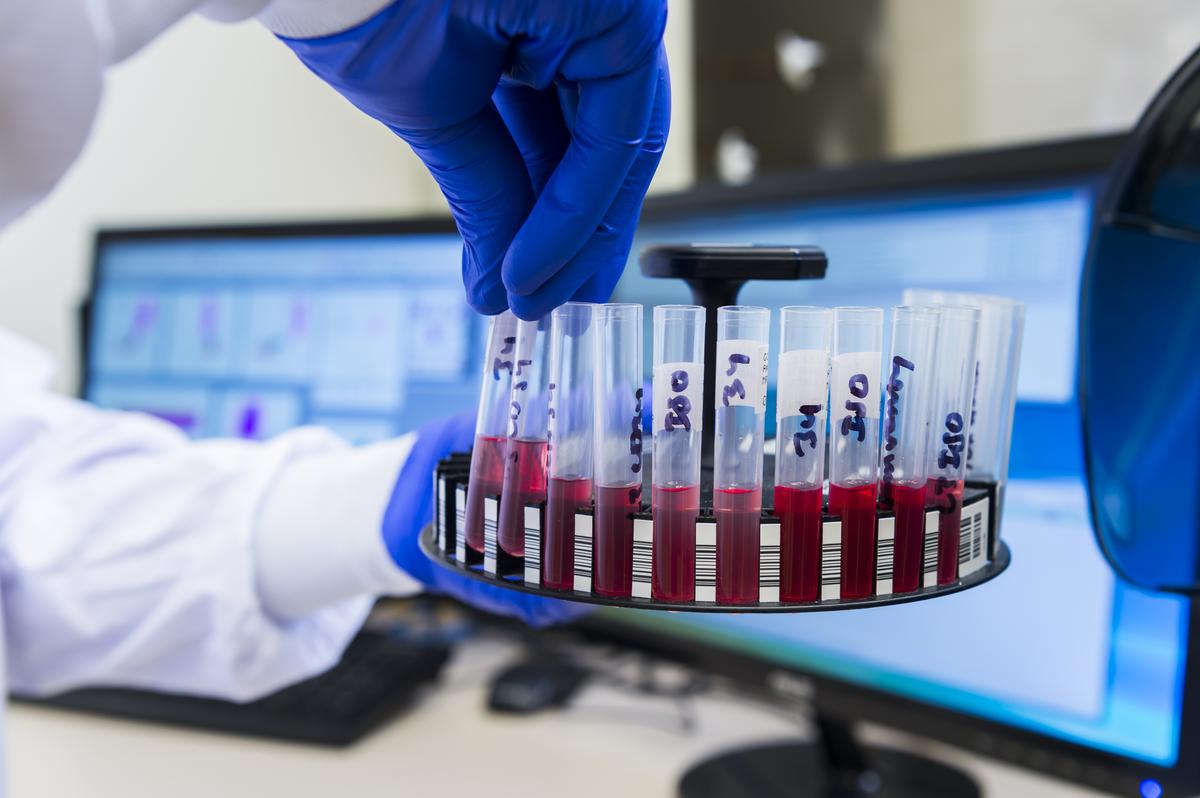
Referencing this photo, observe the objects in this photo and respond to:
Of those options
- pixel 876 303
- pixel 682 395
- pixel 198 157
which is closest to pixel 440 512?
→ pixel 682 395

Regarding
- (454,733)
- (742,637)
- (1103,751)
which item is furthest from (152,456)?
(1103,751)

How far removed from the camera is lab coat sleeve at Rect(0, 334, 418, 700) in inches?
30.1

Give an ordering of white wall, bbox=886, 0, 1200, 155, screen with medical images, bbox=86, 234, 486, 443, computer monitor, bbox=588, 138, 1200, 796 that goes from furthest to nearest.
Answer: white wall, bbox=886, 0, 1200, 155
screen with medical images, bbox=86, 234, 486, 443
computer monitor, bbox=588, 138, 1200, 796

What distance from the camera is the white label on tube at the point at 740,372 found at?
401mm

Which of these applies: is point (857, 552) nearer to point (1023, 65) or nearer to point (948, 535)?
point (948, 535)

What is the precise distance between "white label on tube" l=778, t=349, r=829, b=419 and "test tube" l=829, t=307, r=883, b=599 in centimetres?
1

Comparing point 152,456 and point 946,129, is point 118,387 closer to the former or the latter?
Answer: point 152,456

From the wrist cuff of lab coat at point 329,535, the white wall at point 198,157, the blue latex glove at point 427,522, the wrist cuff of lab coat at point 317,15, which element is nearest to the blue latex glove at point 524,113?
the wrist cuff of lab coat at point 317,15

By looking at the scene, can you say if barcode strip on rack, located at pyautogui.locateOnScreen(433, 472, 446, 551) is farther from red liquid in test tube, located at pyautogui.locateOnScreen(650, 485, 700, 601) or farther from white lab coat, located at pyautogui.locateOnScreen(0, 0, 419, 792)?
white lab coat, located at pyautogui.locateOnScreen(0, 0, 419, 792)

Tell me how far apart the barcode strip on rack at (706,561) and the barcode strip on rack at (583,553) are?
0.04 meters

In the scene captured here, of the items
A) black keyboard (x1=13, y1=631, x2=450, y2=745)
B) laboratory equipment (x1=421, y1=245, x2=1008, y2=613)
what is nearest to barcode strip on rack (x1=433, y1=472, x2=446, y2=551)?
laboratory equipment (x1=421, y1=245, x2=1008, y2=613)

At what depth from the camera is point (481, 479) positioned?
44 cm

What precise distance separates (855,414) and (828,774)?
1.69ft

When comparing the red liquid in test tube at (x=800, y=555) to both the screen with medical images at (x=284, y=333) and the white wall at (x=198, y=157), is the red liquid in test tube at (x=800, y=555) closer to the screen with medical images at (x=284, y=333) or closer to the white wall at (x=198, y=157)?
the screen with medical images at (x=284, y=333)
